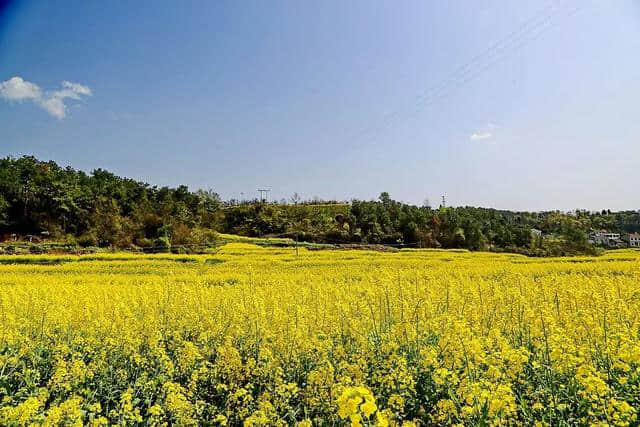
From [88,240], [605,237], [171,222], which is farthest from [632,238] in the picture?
[88,240]

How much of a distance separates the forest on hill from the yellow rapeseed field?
25736mm

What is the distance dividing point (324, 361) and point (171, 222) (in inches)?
1411

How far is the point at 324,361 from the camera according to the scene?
441 cm

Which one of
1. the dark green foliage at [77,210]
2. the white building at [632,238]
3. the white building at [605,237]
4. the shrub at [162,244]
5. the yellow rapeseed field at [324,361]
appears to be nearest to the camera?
the yellow rapeseed field at [324,361]

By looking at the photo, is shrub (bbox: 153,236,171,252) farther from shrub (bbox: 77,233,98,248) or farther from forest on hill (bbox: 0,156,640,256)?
shrub (bbox: 77,233,98,248)

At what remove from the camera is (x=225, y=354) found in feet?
16.0

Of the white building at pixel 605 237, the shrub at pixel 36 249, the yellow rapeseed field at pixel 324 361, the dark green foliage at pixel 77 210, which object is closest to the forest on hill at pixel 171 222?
the dark green foliage at pixel 77 210

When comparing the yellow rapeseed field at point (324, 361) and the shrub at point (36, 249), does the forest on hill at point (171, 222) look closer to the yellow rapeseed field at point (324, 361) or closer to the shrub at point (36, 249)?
the shrub at point (36, 249)

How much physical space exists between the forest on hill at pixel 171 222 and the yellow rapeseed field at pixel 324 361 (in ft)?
84.4

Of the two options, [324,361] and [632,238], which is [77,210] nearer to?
[324,361]

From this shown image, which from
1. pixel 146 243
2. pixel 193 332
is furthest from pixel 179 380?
pixel 146 243

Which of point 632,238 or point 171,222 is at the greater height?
point 171,222

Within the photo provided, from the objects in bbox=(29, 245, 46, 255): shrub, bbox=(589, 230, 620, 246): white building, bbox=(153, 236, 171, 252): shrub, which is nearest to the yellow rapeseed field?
bbox=(153, 236, 171, 252): shrub

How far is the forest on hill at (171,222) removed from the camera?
117ft
